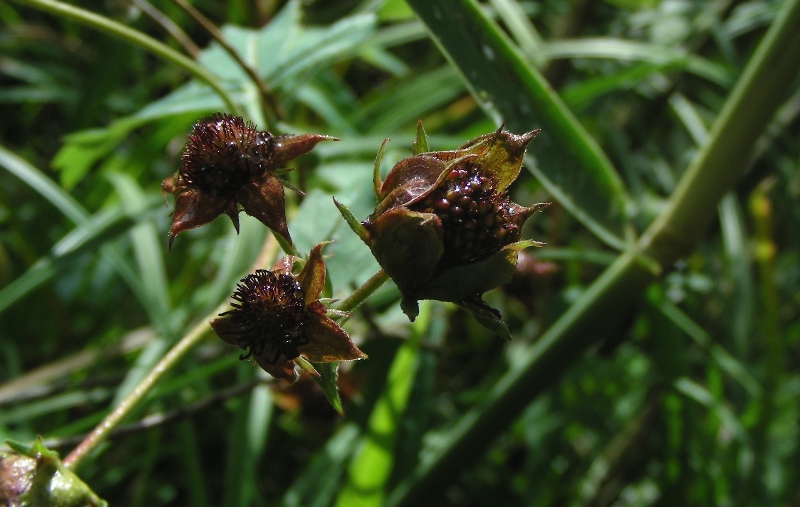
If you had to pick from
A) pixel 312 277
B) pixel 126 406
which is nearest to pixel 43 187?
pixel 126 406

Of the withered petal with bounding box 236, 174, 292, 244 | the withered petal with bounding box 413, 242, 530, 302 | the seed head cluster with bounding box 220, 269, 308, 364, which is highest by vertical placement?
the withered petal with bounding box 236, 174, 292, 244

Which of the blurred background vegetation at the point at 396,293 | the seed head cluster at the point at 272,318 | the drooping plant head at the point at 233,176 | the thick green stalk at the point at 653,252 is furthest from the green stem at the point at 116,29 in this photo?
the thick green stalk at the point at 653,252

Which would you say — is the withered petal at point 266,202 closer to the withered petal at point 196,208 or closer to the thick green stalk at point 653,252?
the withered petal at point 196,208

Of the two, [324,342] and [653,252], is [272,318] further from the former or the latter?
[653,252]


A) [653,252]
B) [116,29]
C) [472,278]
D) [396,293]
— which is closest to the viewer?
[472,278]

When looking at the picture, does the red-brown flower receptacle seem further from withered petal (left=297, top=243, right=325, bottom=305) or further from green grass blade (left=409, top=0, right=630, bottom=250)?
green grass blade (left=409, top=0, right=630, bottom=250)

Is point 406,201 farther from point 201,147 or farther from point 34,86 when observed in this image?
point 34,86

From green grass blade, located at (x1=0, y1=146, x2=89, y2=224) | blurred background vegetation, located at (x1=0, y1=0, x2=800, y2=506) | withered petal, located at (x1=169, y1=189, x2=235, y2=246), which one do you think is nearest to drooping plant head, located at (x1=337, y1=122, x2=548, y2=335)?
withered petal, located at (x1=169, y1=189, x2=235, y2=246)
